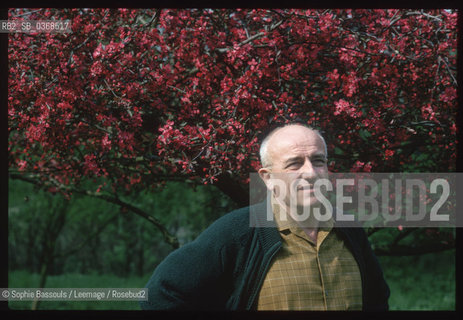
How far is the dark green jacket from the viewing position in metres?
2.40

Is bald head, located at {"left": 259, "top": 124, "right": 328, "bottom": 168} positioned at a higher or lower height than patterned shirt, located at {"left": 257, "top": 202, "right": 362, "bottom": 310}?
higher

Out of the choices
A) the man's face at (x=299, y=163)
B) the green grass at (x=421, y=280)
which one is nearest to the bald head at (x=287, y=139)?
the man's face at (x=299, y=163)

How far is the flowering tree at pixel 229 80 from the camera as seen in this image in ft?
12.1

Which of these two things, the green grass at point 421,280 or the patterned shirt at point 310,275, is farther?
the green grass at point 421,280

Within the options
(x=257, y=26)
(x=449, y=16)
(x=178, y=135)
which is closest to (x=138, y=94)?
(x=178, y=135)

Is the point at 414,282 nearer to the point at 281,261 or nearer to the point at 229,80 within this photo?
the point at 229,80

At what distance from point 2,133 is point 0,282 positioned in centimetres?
106

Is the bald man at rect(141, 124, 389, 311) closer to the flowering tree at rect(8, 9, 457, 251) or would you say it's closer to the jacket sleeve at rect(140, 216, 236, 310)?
the jacket sleeve at rect(140, 216, 236, 310)

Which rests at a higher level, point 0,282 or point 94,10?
point 94,10

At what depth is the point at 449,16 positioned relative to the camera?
3.82 meters

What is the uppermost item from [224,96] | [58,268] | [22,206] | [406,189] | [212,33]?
[212,33]

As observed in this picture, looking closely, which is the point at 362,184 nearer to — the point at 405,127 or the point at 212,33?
the point at 405,127

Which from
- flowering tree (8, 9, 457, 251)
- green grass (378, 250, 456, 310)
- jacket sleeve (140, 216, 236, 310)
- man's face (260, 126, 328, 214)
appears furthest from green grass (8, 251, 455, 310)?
man's face (260, 126, 328, 214)

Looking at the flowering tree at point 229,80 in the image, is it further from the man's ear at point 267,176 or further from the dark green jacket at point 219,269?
the dark green jacket at point 219,269
